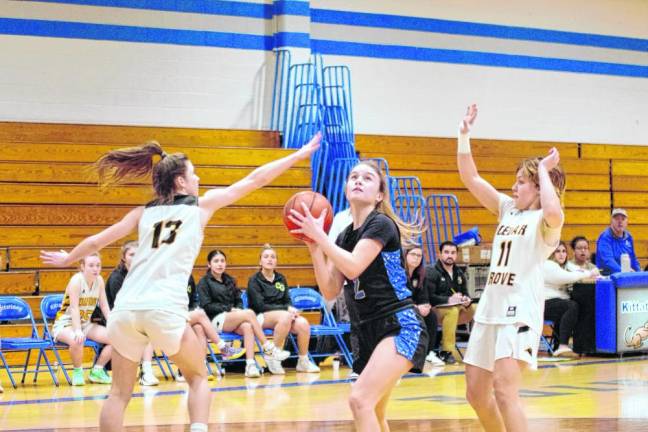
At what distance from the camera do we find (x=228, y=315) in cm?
1038

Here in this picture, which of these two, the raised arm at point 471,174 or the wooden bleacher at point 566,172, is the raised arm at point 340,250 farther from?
the wooden bleacher at point 566,172

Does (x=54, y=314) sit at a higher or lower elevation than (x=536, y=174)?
lower

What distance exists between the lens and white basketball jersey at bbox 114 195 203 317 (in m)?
4.82

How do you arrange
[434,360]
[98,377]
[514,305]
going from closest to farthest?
[514,305]
[98,377]
[434,360]

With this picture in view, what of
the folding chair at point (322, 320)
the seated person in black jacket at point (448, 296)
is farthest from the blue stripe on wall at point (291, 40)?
the seated person in black jacket at point (448, 296)

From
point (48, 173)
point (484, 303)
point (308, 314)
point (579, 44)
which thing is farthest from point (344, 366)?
point (579, 44)

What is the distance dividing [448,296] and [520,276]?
21.3ft

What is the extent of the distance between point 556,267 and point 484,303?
279 inches

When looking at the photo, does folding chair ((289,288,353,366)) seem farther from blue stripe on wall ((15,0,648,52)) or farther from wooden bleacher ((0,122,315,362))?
blue stripe on wall ((15,0,648,52))

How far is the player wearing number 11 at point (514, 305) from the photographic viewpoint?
485cm

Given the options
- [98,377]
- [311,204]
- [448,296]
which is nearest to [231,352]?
[98,377]

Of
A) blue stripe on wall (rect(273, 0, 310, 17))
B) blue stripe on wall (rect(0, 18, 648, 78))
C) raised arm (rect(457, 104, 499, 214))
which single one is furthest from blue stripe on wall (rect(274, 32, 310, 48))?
raised arm (rect(457, 104, 499, 214))

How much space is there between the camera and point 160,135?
44.8 feet

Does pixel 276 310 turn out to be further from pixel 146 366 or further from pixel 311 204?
pixel 311 204
